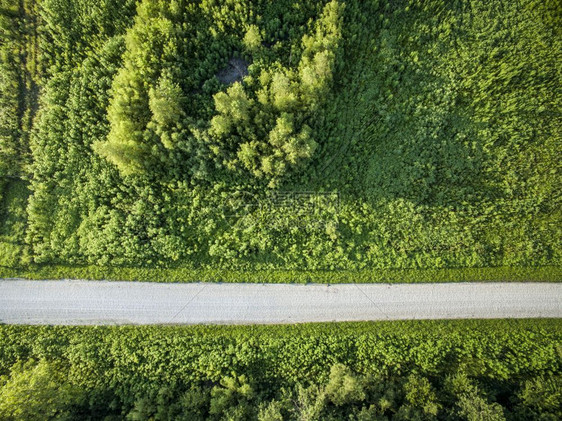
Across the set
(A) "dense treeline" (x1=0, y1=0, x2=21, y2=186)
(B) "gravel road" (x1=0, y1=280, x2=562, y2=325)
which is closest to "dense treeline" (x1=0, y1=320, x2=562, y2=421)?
(B) "gravel road" (x1=0, y1=280, x2=562, y2=325)

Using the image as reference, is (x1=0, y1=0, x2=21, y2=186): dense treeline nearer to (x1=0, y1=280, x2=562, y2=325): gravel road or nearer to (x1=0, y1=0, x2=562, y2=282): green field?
(x1=0, y1=0, x2=562, y2=282): green field

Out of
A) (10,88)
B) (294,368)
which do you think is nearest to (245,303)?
(294,368)

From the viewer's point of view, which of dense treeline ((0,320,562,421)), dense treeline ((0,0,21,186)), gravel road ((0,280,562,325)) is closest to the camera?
dense treeline ((0,320,562,421))

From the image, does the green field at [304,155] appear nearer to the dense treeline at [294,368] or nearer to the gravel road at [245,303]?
the gravel road at [245,303]

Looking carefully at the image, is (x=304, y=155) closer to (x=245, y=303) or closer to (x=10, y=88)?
(x=245, y=303)

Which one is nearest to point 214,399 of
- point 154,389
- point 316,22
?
point 154,389

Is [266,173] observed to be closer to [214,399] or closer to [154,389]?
[214,399]

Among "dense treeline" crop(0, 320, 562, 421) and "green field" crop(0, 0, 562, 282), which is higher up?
"green field" crop(0, 0, 562, 282)
